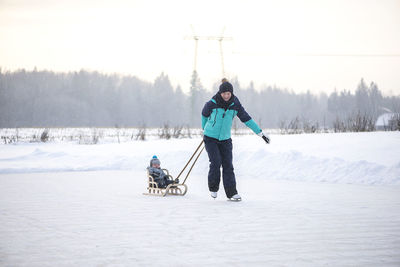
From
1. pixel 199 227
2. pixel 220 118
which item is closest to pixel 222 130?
pixel 220 118

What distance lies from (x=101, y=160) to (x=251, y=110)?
361ft

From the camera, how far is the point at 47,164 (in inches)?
533

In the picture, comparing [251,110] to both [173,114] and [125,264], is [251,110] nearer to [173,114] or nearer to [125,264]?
[173,114]

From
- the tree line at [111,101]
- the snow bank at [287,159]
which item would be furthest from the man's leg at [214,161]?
the tree line at [111,101]

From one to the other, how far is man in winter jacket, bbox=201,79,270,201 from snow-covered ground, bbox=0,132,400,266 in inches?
15.7

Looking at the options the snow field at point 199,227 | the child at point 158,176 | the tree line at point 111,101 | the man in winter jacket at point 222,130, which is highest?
A: the tree line at point 111,101

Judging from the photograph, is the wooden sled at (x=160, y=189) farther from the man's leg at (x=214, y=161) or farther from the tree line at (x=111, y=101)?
the tree line at (x=111, y=101)

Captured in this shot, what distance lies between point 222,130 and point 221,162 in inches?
20.5

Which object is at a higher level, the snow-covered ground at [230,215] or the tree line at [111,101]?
the tree line at [111,101]

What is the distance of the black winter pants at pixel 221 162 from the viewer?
7207 mm

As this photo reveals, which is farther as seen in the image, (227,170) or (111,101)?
(111,101)

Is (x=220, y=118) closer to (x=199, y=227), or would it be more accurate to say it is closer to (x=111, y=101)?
(x=199, y=227)

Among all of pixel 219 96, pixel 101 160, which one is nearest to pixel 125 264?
pixel 219 96

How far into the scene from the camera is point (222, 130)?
727 cm
